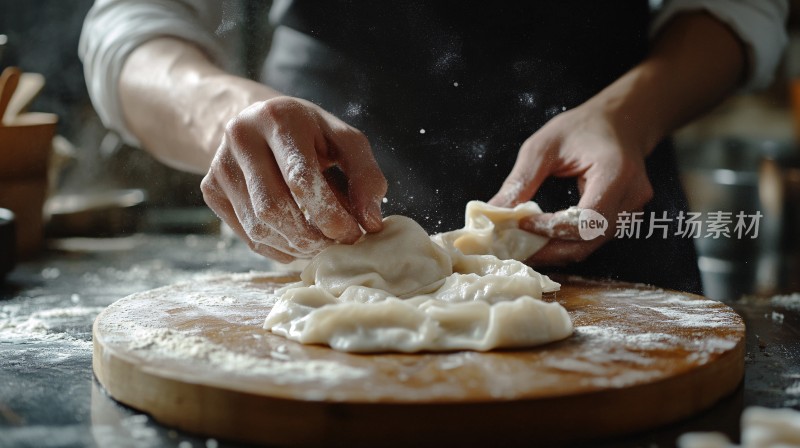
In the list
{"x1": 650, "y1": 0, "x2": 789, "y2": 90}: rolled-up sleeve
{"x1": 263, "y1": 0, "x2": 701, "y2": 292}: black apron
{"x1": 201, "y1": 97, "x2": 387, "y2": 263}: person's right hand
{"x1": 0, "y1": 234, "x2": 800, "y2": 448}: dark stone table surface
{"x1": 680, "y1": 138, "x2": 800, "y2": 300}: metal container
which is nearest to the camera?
{"x1": 0, "y1": 234, "x2": 800, "y2": 448}: dark stone table surface

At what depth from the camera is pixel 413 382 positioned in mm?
1026

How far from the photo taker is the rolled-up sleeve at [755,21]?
7.35 feet

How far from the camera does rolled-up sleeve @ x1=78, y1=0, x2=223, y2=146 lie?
2248 millimetres

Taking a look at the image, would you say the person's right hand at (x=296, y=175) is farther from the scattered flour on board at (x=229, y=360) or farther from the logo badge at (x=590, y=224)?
the logo badge at (x=590, y=224)

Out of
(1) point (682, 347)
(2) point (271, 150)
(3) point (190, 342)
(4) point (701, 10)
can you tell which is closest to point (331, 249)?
(2) point (271, 150)

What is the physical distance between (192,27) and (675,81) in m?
1.39

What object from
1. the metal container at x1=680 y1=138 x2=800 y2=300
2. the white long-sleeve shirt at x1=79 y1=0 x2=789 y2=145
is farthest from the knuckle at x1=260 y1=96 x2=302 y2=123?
the metal container at x1=680 y1=138 x2=800 y2=300

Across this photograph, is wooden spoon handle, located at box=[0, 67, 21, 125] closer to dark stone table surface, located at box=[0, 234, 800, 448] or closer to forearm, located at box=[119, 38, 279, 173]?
forearm, located at box=[119, 38, 279, 173]

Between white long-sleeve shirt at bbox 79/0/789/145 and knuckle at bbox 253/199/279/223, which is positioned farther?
white long-sleeve shirt at bbox 79/0/789/145

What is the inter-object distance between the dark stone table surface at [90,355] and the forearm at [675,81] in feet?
1.78

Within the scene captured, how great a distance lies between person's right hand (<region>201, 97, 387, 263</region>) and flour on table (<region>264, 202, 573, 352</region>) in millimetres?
66

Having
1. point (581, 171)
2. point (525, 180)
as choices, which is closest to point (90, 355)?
point (525, 180)

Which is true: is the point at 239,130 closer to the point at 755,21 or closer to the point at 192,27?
the point at 192,27

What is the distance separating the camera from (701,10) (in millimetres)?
2293
